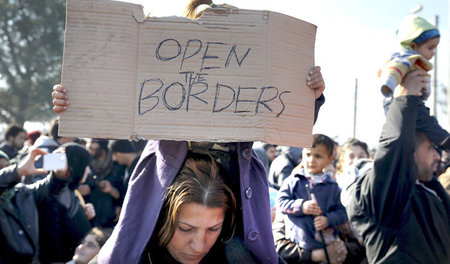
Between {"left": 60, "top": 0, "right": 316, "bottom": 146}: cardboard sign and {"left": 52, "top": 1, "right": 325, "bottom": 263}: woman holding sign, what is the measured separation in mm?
139

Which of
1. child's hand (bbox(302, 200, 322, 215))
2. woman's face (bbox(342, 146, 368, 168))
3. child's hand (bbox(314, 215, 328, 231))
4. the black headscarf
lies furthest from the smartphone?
woman's face (bbox(342, 146, 368, 168))

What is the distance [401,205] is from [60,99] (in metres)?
1.85

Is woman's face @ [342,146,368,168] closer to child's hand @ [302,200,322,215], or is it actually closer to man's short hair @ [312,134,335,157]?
man's short hair @ [312,134,335,157]

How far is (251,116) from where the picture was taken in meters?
1.49

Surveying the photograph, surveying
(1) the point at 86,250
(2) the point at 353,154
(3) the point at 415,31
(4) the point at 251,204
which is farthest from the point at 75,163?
(2) the point at 353,154

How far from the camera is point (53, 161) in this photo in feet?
10.3

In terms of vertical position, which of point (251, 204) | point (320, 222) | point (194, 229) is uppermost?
point (251, 204)

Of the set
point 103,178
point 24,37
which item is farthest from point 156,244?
point 24,37

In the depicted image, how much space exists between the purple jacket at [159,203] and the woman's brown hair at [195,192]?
0.06 meters

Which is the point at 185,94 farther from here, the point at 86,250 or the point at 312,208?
the point at 86,250

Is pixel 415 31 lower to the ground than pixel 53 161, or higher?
higher

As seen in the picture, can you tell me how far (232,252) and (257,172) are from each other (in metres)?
0.35

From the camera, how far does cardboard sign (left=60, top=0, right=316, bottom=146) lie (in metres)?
1.45

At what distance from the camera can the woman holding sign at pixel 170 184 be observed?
150 centimetres
